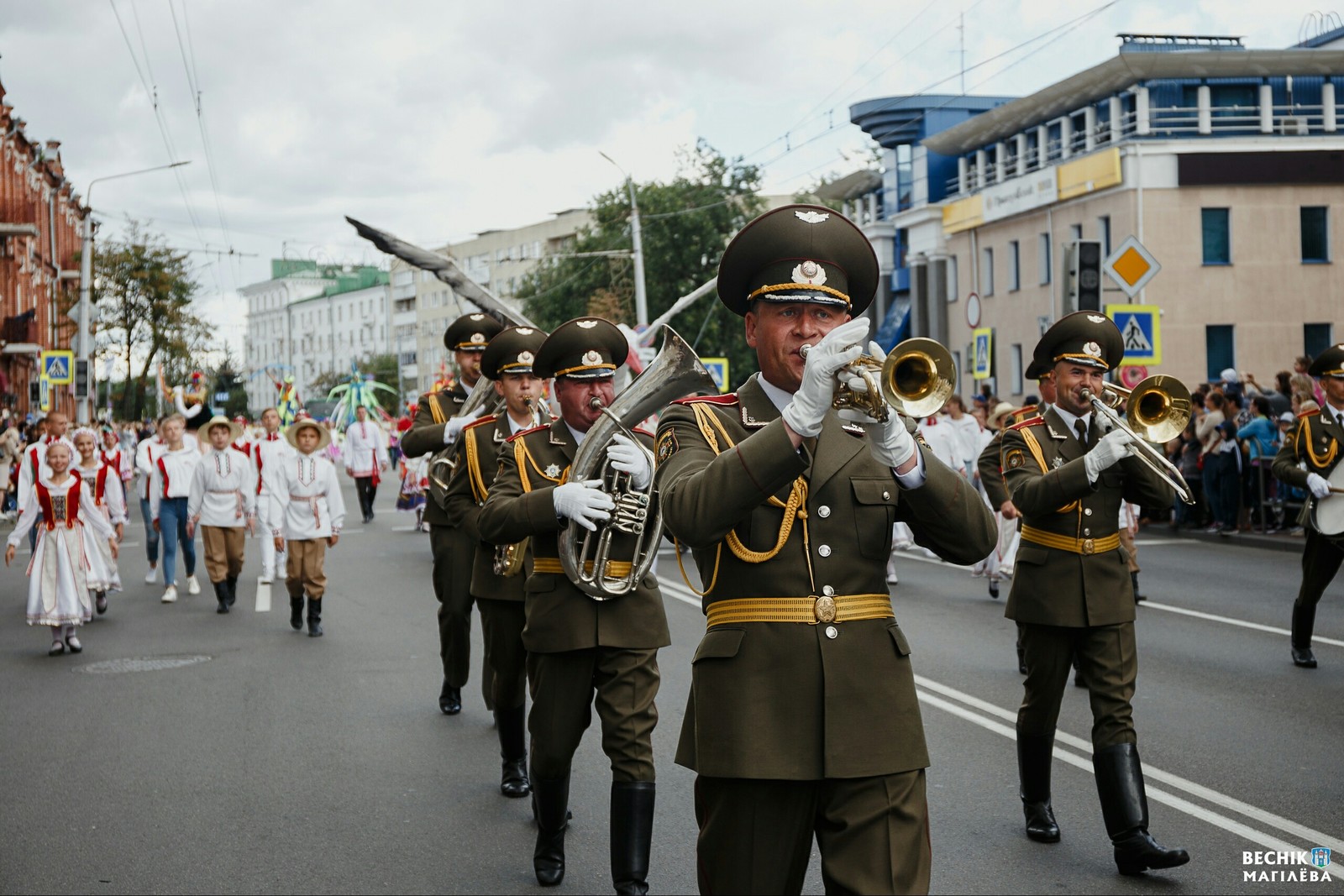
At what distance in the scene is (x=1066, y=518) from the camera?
256 inches

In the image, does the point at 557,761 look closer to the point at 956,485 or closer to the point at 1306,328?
the point at 956,485

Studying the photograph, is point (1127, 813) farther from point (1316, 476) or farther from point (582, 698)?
point (1316, 476)

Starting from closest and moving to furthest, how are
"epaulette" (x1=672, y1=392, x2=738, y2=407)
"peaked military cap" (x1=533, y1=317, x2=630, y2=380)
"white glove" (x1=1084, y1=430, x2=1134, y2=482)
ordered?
"epaulette" (x1=672, y1=392, x2=738, y2=407) → "white glove" (x1=1084, y1=430, x2=1134, y2=482) → "peaked military cap" (x1=533, y1=317, x2=630, y2=380)

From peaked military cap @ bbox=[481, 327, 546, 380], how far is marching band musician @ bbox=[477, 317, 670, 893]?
1.25m

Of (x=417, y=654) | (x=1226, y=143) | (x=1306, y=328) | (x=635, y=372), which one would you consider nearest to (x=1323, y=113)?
(x=1226, y=143)

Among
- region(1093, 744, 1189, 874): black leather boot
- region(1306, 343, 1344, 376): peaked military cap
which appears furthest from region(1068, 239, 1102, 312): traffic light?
region(1093, 744, 1189, 874): black leather boot

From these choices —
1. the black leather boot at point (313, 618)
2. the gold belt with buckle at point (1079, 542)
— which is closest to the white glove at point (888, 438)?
the gold belt with buckle at point (1079, 542)

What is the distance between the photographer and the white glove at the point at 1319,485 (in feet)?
33.2

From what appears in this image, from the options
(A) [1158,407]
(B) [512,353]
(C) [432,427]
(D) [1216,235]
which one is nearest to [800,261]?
(A) [1158,407]

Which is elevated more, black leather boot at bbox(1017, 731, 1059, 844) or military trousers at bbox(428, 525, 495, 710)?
military trousers at bbox(428, 525, 495, 710)

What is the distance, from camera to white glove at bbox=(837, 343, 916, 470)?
3312mm

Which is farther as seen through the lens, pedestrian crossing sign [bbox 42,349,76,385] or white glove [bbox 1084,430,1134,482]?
pedestrian crossing sign [bbox 42,349,76,385]

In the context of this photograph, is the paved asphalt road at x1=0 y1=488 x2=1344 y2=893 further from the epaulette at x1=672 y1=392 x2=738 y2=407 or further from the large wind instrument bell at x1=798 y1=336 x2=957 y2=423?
the large wind instrument bell at x1=798 y1=336 x2=957 y2=423

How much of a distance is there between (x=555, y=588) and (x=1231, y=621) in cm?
858
